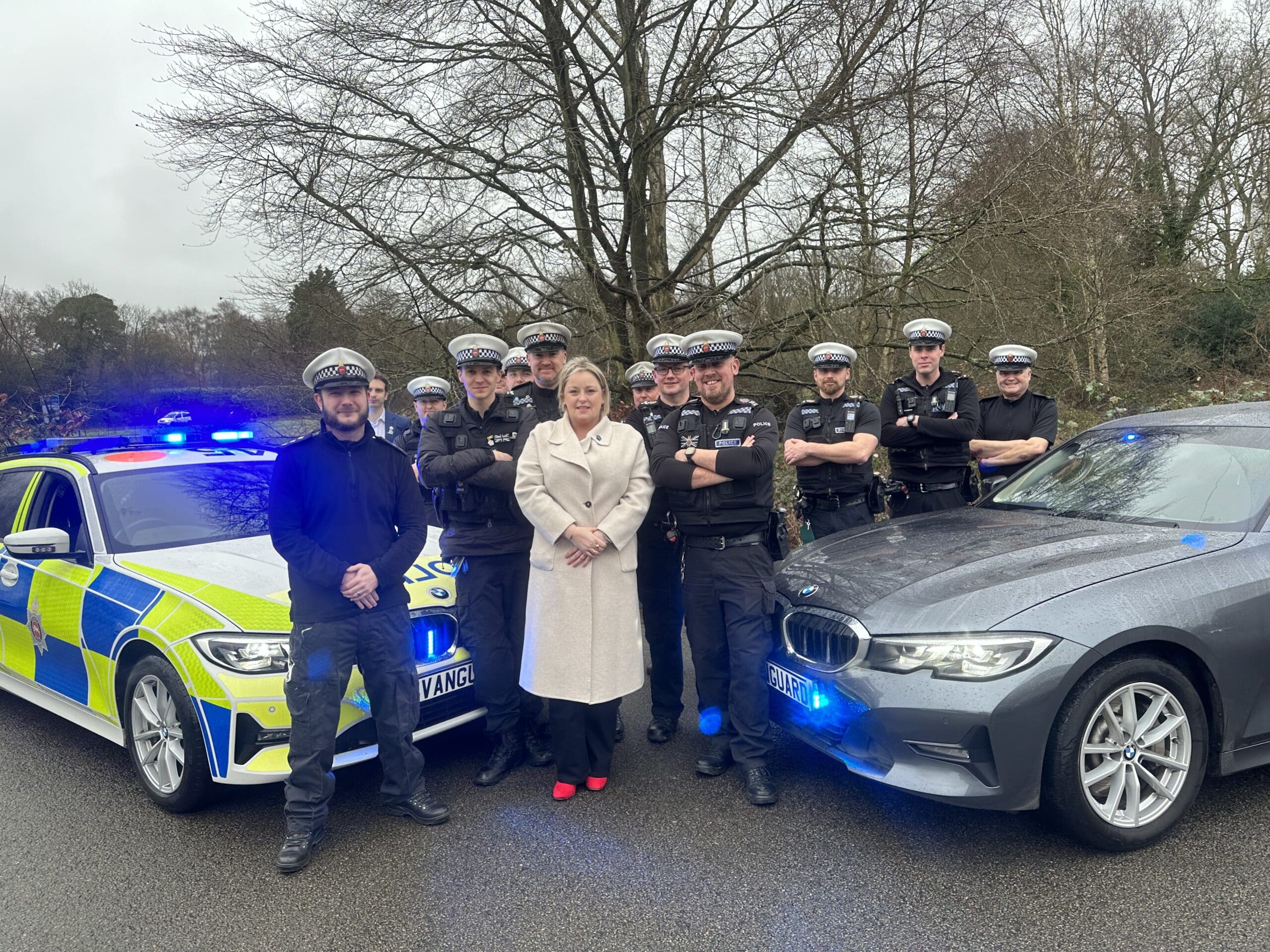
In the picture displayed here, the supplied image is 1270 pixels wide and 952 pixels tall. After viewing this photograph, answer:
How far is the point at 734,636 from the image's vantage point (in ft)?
12.1

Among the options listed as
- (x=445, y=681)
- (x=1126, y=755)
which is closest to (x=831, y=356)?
(x=1126, y=755)

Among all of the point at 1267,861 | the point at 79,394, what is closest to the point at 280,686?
the point at 1267,861

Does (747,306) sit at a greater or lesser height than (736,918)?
greater

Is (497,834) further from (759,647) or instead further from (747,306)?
(747,306)

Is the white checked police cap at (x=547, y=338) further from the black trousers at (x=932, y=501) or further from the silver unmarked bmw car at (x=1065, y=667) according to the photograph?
the black trousers at (x=932, y=501)

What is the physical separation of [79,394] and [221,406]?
7.83 m

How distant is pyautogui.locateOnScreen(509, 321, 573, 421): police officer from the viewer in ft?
15.2

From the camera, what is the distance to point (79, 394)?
11742mm

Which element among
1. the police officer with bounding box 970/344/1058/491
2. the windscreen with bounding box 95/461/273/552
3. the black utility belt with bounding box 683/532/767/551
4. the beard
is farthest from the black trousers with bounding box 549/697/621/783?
the police officer with bounding box 970/344/1058/491

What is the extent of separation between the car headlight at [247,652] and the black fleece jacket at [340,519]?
0.16 metres

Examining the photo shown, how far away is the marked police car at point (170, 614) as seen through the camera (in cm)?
329

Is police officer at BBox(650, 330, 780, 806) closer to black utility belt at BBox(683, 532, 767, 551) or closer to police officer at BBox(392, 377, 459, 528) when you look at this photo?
black utility belt at BBox(683, 532, 767, 551)

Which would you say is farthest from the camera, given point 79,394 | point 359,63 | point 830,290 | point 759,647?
point 79,394

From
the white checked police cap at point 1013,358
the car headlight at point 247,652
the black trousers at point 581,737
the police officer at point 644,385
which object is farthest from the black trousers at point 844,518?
the car headlight at point 247,652
